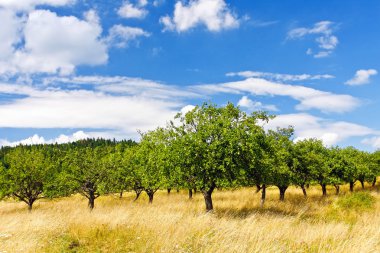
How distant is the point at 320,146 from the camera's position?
144ft

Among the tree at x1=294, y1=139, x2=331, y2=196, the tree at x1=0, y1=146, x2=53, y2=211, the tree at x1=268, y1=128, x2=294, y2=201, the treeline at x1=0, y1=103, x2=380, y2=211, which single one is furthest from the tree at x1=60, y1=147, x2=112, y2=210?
the tree at x1=294, y1=139, x2=331, y2=196

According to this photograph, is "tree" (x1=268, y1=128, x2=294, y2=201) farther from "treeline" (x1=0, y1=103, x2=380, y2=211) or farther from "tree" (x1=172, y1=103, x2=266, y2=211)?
"tree" (x1=172, y1=103, x2=266, y2=211)

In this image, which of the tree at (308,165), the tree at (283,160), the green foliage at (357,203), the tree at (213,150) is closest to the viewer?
the tree at (213,150)

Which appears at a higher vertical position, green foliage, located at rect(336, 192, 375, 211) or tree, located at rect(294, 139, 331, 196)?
tree, located at rect(294, 139, 331, 196)

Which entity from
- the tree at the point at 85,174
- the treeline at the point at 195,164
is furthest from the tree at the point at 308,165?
the tree at the point at 85,174

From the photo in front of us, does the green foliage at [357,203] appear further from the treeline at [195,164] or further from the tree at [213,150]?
the tree at [213,150]

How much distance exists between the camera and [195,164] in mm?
22031

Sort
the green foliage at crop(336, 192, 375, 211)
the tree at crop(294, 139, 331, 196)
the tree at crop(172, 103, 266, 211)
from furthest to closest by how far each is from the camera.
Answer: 1. the tree at crop(294, 139, 331, 196)
2. the green foliage at crop(336, 192, 375, 211)
3. the tree at crop(172, 103, 266, 211)

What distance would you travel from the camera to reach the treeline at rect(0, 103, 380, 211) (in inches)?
867

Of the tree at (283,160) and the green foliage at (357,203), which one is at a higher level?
the tree at (283,160)

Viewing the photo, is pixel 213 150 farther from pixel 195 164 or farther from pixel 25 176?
pixel 25 176

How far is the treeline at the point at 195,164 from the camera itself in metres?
22.0

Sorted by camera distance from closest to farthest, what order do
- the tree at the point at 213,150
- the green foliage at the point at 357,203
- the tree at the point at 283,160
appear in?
the tree at the point at 213,150, the green foliage at the point at 357,203, the tree at the point at 283,160

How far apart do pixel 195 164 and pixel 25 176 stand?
72.8 ft
